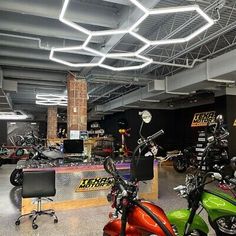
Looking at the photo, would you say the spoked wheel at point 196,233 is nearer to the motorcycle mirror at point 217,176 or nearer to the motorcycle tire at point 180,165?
the motorcycle mirror at point 217,176

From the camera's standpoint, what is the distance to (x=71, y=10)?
433cm

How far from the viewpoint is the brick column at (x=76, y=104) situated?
823cm

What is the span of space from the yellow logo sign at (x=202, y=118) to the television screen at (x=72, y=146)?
259 inches

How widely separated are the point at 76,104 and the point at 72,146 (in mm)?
2006

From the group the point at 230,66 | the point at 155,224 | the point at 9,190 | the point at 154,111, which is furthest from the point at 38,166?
the point at 154,111

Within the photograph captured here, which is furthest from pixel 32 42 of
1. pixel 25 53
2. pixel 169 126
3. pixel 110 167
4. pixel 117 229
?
pixel 169 126

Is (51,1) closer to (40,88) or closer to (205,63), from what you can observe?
(205,63)

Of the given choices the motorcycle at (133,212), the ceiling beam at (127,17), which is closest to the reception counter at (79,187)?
the ceiling beam at (127,17)

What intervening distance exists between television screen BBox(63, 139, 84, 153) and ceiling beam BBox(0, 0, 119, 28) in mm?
3172

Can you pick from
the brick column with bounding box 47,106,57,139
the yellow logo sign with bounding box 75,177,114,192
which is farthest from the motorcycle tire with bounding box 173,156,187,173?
the brick column with bounding box 47,106,57,139

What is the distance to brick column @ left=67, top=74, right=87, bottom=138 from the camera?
8.23 m

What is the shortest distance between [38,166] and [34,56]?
3.02 meters

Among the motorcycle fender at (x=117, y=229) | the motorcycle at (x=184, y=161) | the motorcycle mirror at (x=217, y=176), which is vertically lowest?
the motorcycle at (x=184, y=161)

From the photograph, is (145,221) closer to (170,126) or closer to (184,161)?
(184,161)
